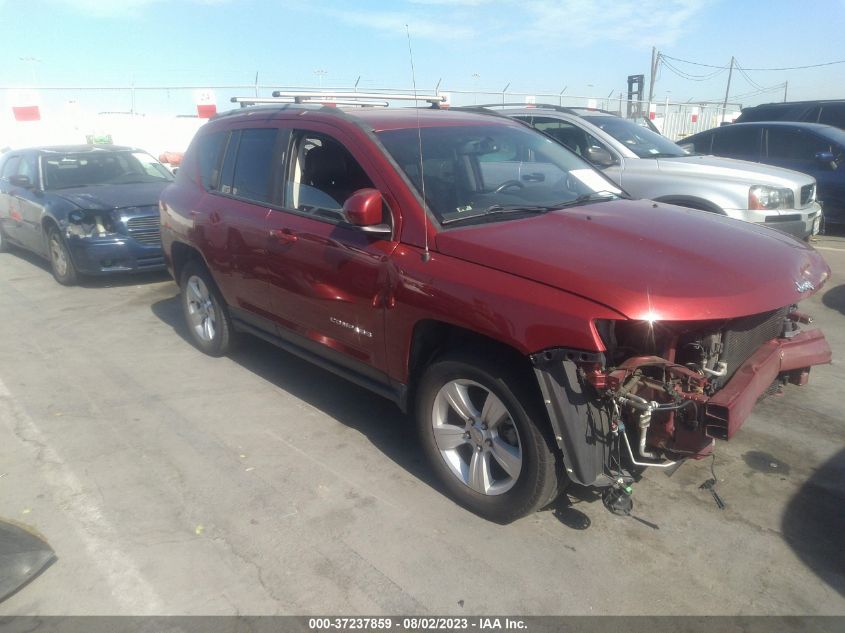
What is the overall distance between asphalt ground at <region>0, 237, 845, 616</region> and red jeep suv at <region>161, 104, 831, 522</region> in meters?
0.36

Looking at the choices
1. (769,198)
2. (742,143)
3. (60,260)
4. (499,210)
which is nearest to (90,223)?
(60,260)

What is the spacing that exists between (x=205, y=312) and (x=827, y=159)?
9.14 meters

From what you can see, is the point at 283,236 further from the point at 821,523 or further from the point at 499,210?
the point at 821,523

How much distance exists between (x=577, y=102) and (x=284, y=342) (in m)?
20.3

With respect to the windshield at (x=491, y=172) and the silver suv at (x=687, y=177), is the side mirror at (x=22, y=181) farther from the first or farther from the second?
the windshield at (x=491, y=172)

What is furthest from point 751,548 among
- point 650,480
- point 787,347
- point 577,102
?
point 577,102

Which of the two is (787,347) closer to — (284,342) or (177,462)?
(284,342)

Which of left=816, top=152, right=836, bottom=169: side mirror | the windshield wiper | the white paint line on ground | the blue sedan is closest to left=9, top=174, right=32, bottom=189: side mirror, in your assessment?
the blue sedan

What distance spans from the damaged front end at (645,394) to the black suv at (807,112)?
36.0 feet

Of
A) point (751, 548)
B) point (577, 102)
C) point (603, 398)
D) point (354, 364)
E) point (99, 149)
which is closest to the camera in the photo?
point (603, 398)

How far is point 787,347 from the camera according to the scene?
3420 mm

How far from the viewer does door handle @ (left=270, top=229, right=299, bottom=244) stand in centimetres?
418

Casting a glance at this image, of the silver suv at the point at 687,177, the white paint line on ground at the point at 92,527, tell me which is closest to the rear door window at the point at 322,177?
the white paint line on ground at the point at 92,527

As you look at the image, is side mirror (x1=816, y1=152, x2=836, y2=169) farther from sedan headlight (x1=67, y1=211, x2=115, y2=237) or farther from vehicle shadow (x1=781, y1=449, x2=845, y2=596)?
sedan headlight (x1=67, y1=211, x2=115, y2=237)
